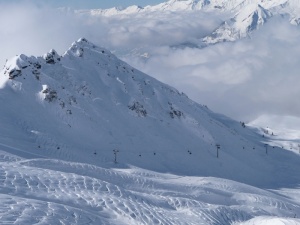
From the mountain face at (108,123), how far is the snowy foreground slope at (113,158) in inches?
13.3

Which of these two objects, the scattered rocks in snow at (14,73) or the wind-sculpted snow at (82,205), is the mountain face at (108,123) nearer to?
the scattered rocks in snow at (14,73)

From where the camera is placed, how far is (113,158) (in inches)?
3595

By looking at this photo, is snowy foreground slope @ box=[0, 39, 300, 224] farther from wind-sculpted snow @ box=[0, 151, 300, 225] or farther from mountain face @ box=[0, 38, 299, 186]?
mountain face @ box=[0, 38, 299, 186]

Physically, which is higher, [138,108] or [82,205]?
[138,108]

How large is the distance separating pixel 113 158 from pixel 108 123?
604 inches

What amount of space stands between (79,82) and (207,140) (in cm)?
3976

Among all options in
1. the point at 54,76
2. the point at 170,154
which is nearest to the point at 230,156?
the point at 170,154

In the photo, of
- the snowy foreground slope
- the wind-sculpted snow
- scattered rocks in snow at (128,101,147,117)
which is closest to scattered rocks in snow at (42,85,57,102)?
the snowy foreground slope

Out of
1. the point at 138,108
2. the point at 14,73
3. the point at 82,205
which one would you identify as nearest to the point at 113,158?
the point at 138,108

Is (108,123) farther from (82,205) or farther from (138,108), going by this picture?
(82,205)

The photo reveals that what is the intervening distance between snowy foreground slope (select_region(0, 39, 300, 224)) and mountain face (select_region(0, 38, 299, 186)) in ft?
1.11

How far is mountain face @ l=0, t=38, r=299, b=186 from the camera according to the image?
88.8m

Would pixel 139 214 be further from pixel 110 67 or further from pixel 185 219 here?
pixel 110 67

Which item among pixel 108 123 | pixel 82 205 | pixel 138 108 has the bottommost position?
pixel 82 205
